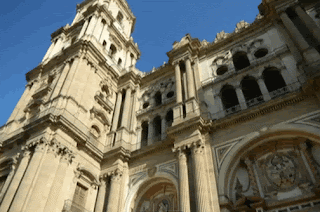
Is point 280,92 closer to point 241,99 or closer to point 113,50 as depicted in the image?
point 241,99

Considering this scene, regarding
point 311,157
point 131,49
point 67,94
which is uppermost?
point 131,49

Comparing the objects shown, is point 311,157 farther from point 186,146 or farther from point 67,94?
point 67,94

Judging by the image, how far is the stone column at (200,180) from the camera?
12469mm

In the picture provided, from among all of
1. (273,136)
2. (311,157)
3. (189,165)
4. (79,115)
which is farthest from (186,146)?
(79,115)

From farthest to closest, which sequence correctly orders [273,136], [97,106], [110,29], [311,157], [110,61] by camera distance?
1. [110,29]
2. [110,61]
3. [97,106]
4. [273,136]
5. [311,157]

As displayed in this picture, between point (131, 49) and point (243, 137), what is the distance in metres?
20.4

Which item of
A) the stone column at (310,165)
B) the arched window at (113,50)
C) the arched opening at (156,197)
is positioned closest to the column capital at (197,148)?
the arched opening at (156,197)

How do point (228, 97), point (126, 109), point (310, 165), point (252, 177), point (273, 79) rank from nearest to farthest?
point (310, 165) < point (252, 177) < point (273, 79) < point (228, 97) < point (126, 109)

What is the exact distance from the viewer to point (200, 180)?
13.4 m

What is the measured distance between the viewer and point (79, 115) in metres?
18.3

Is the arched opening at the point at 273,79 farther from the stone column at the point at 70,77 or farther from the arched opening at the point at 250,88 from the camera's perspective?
the stone column at the point at 70,77

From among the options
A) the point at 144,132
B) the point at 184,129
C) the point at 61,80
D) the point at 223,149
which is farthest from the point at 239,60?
the point at 61,80

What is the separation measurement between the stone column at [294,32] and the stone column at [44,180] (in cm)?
1525

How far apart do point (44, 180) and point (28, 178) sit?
→ 0.78 metres
